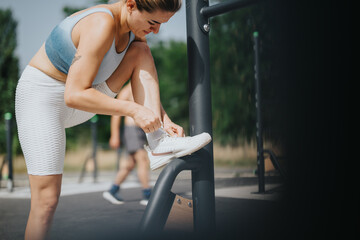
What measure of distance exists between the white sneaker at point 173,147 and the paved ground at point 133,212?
0.32 ft

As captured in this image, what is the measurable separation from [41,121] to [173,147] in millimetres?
529

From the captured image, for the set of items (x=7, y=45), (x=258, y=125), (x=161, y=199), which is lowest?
(x=161, y=199)

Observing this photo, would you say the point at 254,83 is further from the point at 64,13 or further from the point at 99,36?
the point at 64,13

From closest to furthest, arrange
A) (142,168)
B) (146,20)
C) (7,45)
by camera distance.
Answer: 1. (146,20)
2. (142,168)
3. (7,45)

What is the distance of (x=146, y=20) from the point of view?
4.13ft

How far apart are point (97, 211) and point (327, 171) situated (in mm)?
2599

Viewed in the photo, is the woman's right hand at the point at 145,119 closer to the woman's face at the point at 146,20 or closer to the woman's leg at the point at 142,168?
the woman's face at the point at 146,20

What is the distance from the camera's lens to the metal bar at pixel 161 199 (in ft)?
3.61

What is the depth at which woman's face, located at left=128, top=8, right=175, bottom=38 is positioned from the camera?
1.23m

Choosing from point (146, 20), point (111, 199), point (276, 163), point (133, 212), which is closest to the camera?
point (276, 163)

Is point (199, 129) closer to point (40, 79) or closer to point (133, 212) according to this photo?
point (40, 79)

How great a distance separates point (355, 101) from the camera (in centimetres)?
88

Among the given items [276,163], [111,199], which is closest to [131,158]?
[111,199]

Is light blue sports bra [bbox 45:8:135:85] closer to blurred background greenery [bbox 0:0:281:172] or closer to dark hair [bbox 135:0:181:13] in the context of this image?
dark hair [bbox 135:0:181:13]
